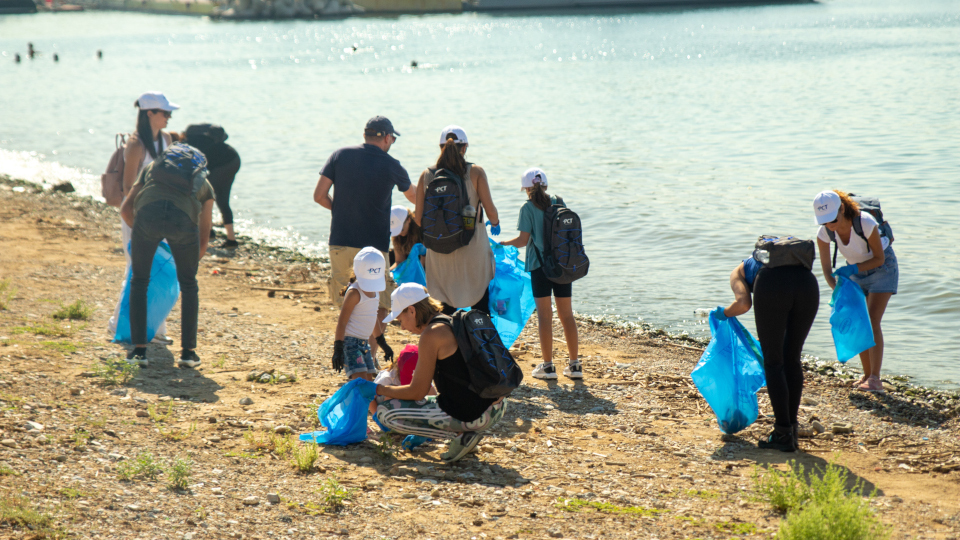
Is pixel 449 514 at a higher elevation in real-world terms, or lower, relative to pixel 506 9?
lower

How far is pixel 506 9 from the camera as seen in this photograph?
93.6 meters

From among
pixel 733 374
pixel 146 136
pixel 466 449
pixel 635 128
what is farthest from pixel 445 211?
pixel 635 128

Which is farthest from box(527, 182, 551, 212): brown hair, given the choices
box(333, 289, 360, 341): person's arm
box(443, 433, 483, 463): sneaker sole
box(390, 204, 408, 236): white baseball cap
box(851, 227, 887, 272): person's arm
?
box(851, 227, 887, 272): person's arm

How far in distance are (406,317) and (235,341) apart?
368 cm

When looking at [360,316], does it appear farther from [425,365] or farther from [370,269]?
[425,365]

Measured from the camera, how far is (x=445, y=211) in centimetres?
586

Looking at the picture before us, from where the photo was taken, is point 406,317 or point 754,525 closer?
point 754,525

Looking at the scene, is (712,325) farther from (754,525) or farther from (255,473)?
(255,473)

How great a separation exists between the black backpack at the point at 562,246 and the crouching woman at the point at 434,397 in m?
1.61

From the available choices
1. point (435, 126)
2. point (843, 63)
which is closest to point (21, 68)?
point (435, 126)

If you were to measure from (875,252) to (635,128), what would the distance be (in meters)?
20.7

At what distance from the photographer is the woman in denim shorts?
5.77 meters

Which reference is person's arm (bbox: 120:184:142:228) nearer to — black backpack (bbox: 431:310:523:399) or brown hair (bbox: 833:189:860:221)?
black backpack (bbox: 431:310:523:399)

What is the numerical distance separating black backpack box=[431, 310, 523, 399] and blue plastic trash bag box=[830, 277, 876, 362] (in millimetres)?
3001
